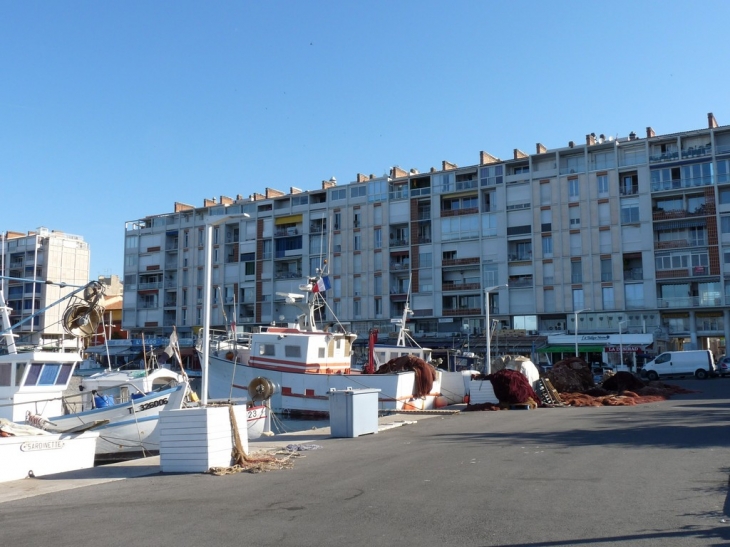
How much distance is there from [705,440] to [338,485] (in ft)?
26.4

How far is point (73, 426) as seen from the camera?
57.4ft

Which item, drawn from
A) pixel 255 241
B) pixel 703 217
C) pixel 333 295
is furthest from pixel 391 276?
pixel 703 217

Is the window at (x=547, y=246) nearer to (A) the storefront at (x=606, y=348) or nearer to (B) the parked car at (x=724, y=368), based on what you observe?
(A) the storefront at (x=606, y=348)

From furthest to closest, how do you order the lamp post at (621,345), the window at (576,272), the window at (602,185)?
1. the window at (576,272)
2. the window at (602,185)
3. the lamp post at (621,345)

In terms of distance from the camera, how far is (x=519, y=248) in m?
64.2

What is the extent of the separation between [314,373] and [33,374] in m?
12.3

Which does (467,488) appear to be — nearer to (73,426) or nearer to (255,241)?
(73,426)

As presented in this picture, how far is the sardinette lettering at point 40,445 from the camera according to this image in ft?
42.2

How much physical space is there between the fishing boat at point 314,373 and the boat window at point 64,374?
316 inches

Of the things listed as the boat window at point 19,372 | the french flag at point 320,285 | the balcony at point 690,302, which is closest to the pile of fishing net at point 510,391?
the french flag at point 320,285

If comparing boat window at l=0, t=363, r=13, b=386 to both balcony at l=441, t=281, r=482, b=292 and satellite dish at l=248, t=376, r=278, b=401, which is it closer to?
satellite dish at l=248, t=376, r=278, b=401

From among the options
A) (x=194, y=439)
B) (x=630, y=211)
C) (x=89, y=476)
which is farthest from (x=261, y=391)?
(x=630, y=211)

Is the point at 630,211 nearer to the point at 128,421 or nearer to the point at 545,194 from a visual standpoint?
the point at 545,194

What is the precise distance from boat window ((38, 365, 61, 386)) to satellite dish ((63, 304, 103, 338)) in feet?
4.39
